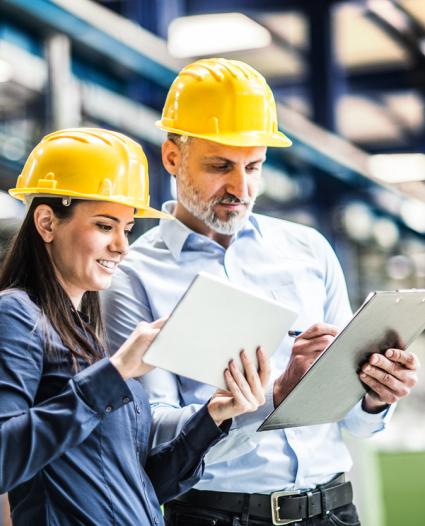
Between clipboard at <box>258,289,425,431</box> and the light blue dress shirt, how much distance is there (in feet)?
0.36

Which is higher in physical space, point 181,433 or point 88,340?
point 88,340

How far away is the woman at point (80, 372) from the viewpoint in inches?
57.6

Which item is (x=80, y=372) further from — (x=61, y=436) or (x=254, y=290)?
(x=254, y=290)

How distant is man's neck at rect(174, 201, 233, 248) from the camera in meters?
2.20

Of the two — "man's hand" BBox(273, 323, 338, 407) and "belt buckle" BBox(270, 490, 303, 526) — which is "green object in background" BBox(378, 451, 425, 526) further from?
"man's hand" BBox(273, 323, 338, 407)

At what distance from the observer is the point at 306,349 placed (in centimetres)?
189

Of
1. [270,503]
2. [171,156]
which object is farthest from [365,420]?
[171,156]

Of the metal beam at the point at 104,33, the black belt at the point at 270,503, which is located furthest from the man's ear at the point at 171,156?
the metal beam at the point at 104,33

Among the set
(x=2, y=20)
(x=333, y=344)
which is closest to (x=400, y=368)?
(x=333, y=344)

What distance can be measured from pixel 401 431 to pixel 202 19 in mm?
3565

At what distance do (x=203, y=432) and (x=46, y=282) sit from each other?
43 cm

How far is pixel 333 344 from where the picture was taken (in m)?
1.73

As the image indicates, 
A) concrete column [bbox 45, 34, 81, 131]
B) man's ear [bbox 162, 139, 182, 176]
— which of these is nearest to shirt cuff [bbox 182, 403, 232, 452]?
man's ear [bbox 162, 139, 182, 176]

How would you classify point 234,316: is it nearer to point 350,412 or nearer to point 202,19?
point 350,412
